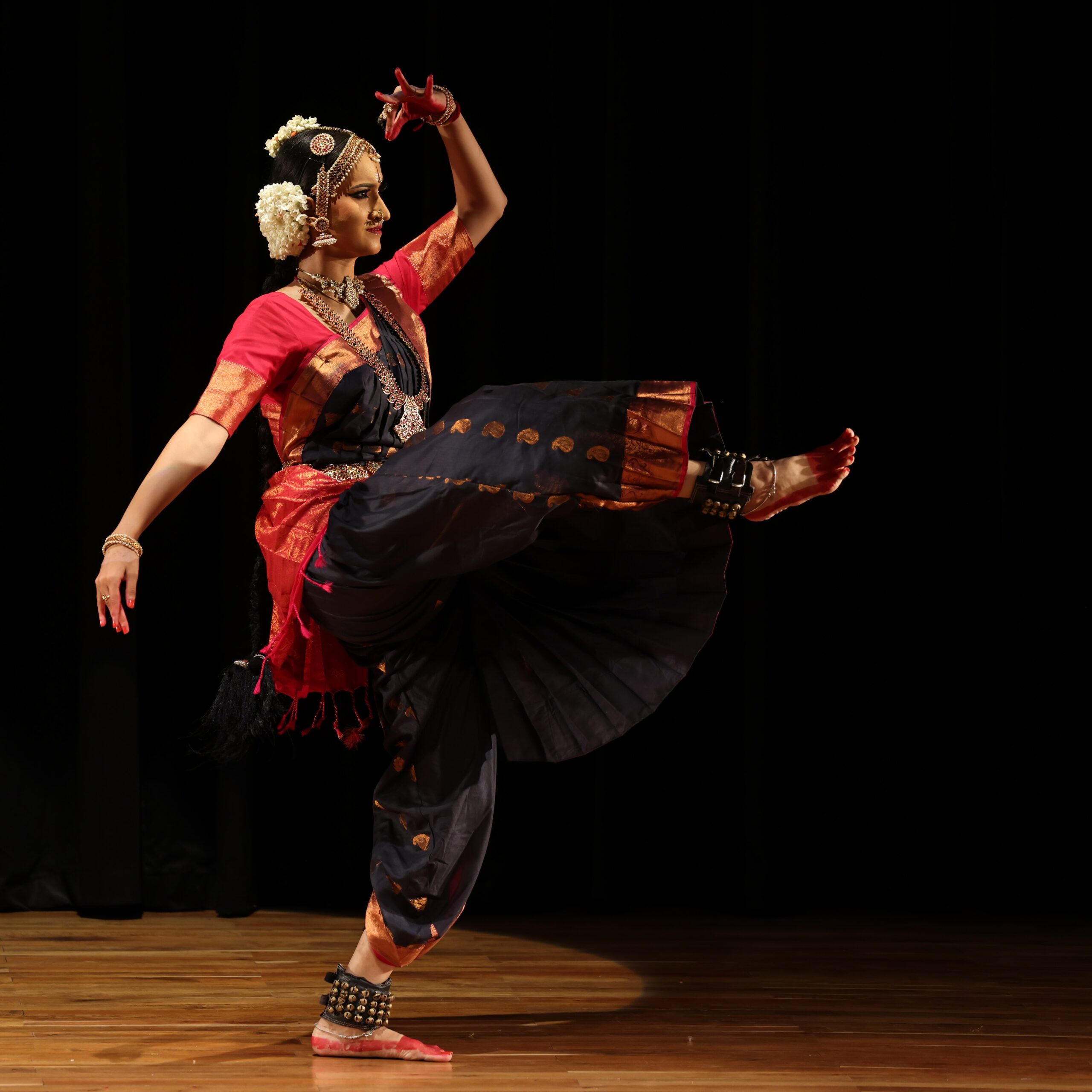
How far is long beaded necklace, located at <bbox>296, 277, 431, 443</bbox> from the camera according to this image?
7.95ft

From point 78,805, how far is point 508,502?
1.74 meters

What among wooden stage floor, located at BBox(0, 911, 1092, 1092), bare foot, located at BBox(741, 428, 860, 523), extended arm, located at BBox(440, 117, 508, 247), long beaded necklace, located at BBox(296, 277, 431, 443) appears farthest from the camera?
extended arm, located at BBox(440, 117, 508, 247)

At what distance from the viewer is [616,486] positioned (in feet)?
6.82

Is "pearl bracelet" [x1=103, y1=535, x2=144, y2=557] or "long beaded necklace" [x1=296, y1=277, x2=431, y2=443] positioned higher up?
"long beaded necklace" [x1=296, y1=277, x2=431, y2=443]

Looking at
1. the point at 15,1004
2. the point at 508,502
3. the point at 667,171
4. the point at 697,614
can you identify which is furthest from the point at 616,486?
the point at 667,171

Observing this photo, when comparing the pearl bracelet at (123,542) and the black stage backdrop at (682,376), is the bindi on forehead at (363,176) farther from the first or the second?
the black stage backdrop at (682,376)

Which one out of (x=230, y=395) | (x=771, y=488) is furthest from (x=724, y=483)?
(x=230, y=395)

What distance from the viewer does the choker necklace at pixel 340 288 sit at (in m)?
2.47

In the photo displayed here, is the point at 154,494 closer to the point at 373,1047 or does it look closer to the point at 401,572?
the point at 401,572

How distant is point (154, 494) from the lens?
222 centimetres

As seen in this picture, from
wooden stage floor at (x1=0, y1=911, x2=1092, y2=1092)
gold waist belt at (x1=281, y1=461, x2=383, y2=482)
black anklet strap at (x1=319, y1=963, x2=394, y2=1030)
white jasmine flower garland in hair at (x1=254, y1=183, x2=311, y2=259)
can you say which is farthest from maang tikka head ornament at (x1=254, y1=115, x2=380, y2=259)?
wooden stage floor at (x1=0, y1=911, x2=1092, y2=1092)

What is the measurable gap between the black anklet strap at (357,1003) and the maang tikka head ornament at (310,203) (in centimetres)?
118

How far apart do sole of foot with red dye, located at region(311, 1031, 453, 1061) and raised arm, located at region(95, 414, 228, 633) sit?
76 cm

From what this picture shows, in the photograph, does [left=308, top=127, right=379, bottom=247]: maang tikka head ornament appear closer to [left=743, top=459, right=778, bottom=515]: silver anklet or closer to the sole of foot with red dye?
[left=743, top=459, right=778, bottom=515]: silver anklet
